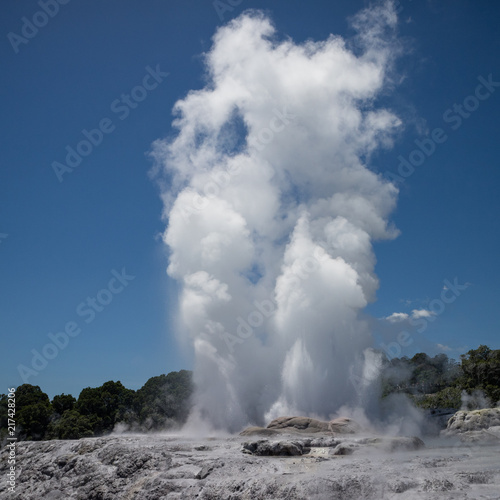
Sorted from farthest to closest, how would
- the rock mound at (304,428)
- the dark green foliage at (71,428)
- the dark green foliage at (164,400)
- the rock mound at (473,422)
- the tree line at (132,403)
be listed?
the dark green foliage at (164,400), the tree line at (132,403), the dark green foliage at (71,428), the rock mound at (473,422), the rock mound at (304,428)

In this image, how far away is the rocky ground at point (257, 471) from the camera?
10539mm

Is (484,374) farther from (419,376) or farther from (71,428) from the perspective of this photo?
(71,428)

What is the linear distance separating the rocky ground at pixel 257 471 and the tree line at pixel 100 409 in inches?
1080

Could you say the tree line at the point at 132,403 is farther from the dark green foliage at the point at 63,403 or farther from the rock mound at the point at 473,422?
the rock mound at the point at 473,422

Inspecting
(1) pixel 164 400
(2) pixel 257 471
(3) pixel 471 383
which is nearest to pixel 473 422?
(3) pixel 471 383

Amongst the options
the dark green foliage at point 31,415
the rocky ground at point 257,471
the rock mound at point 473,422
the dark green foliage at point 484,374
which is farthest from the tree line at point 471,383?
the dark green foliage at point 31,415

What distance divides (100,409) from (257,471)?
50.1 meters

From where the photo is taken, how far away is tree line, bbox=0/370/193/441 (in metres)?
48.9

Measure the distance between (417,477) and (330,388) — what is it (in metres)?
29.4

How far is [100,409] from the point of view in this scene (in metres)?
56.7

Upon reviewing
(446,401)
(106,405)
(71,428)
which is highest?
(106,405)

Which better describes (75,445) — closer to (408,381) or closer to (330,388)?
(330,388)

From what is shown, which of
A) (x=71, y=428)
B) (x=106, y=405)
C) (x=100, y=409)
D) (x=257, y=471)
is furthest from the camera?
(x=106, y=405)

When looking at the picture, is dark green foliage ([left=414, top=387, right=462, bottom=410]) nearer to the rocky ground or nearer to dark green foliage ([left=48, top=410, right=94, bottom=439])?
the rocky ground
